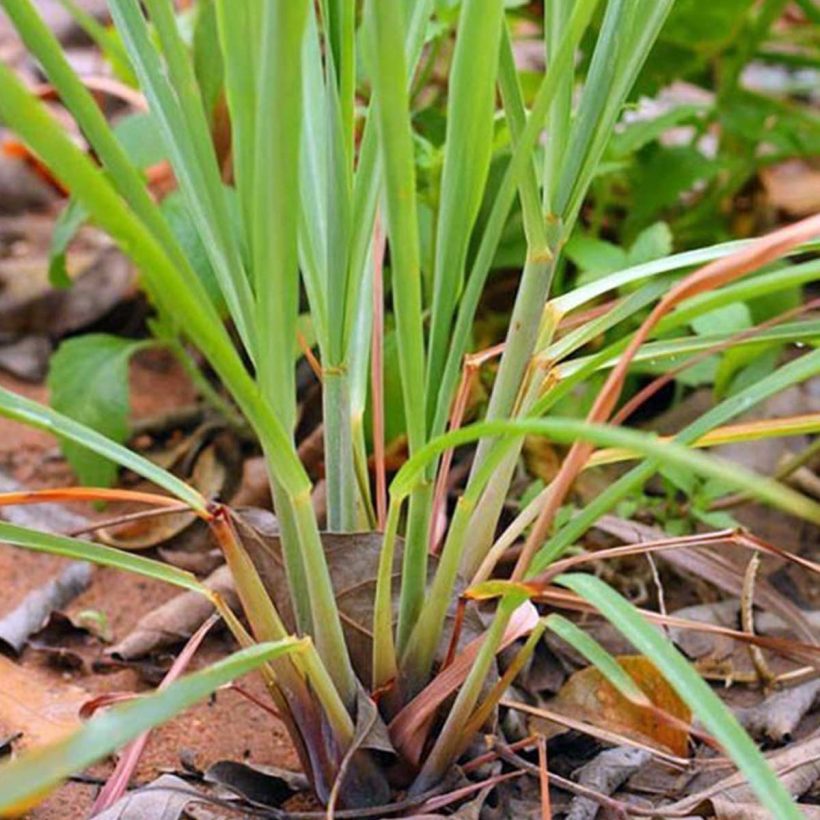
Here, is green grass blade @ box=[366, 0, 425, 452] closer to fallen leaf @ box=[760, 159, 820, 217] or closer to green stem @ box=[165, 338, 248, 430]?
green stem @ box=[165, 338, 248, 430]

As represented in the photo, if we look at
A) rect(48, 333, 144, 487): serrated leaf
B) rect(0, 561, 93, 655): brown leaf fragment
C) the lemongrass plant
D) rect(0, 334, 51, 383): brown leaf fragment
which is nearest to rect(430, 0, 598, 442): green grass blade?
the lemongrass plant

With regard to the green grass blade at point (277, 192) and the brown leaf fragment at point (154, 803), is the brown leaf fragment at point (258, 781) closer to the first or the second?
the brown leaf fragment at point (154, 803)

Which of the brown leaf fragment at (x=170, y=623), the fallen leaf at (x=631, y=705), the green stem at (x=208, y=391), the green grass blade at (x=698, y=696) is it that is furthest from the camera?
the green stem at (x=208, y=391)

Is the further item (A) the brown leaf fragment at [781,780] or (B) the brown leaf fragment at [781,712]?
(B) the brown leaf fragment at [781,712]

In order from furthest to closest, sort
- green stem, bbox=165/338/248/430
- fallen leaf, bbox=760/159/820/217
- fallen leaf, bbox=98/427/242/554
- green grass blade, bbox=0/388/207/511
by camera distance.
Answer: fallen leaf, bbox=760/159/820/217
green stem, bbox=165/338/248/430
fallen leaf, bbox=98/427/242/554
green grass blade, bbox=0/388/207/511

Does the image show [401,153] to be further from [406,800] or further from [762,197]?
[762,197]

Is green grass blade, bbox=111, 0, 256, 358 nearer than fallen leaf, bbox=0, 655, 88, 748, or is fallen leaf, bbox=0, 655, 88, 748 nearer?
green grass blade, bbox=111, 0, 256, 358

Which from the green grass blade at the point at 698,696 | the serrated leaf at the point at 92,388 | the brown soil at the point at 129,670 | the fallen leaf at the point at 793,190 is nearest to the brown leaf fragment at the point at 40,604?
the brown soil at the point at 129,670
